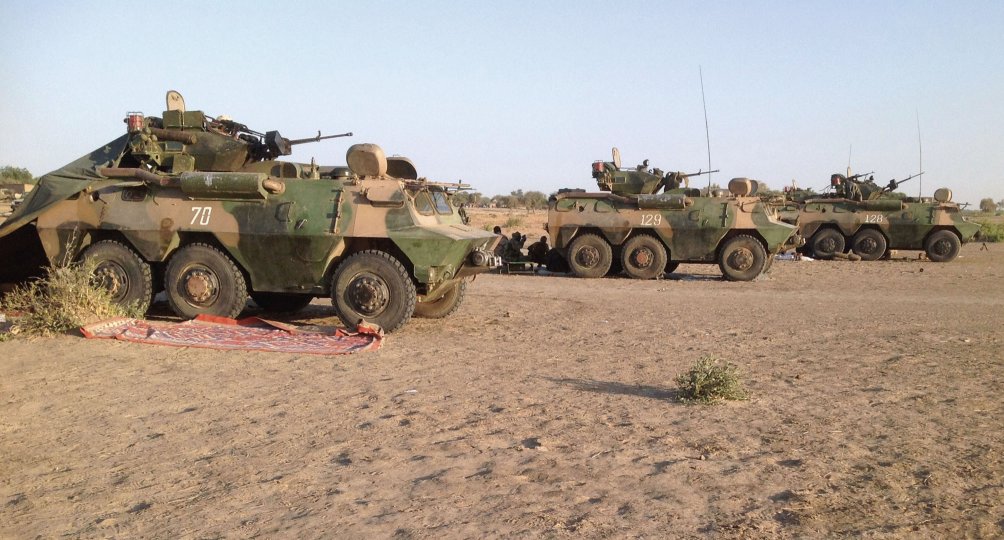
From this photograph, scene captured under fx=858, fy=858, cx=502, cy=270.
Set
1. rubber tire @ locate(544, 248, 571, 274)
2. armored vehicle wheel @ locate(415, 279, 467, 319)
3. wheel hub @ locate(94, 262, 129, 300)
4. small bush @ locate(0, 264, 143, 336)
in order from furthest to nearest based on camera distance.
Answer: rubber tire @ locate(544, 248, 571, 274)
armored vehicle wheel @ locate(415, 279, 467, 319)
wheel hub @ locate(94, 262, 129, 300)
small bush @ locate(0, 264, 143, 336)

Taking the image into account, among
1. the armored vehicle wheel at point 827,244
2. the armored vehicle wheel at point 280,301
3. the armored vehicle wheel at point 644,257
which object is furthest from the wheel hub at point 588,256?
the armored vehicle wheel at point 827,244

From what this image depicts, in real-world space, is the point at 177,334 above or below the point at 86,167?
below

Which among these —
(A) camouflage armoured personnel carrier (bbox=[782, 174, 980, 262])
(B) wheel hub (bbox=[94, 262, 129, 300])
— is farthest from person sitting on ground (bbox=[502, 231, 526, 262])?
(B) wheel hub (bbox=[94, 262, 129, 300])

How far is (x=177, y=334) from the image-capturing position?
8430 mm

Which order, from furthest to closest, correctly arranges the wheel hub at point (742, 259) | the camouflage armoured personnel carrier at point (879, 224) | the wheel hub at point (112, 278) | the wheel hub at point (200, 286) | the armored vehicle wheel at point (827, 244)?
the armored vehicle wheel at point (827, 244), the camouflage armoured personnel carrier at point (879, 224), the wheel hub at point (742, 259), the wheel hub at point (112, 278), the wheel hub at point (200, 286)

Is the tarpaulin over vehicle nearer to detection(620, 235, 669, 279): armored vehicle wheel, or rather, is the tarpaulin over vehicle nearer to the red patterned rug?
the red patterned rug

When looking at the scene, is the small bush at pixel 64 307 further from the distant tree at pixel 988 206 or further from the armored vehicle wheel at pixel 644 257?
the distant tree at pixel 988 206

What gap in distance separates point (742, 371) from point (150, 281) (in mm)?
6434

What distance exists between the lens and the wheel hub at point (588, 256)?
16484 millimetres

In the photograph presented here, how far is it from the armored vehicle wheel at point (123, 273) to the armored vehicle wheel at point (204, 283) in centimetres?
36

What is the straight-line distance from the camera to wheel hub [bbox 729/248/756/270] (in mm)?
15883

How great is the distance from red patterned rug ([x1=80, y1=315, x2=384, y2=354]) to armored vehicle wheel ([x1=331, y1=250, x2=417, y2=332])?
321mm

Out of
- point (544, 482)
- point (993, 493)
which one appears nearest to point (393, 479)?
point (544, 482)

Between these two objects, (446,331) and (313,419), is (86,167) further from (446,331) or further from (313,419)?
(313,419)
